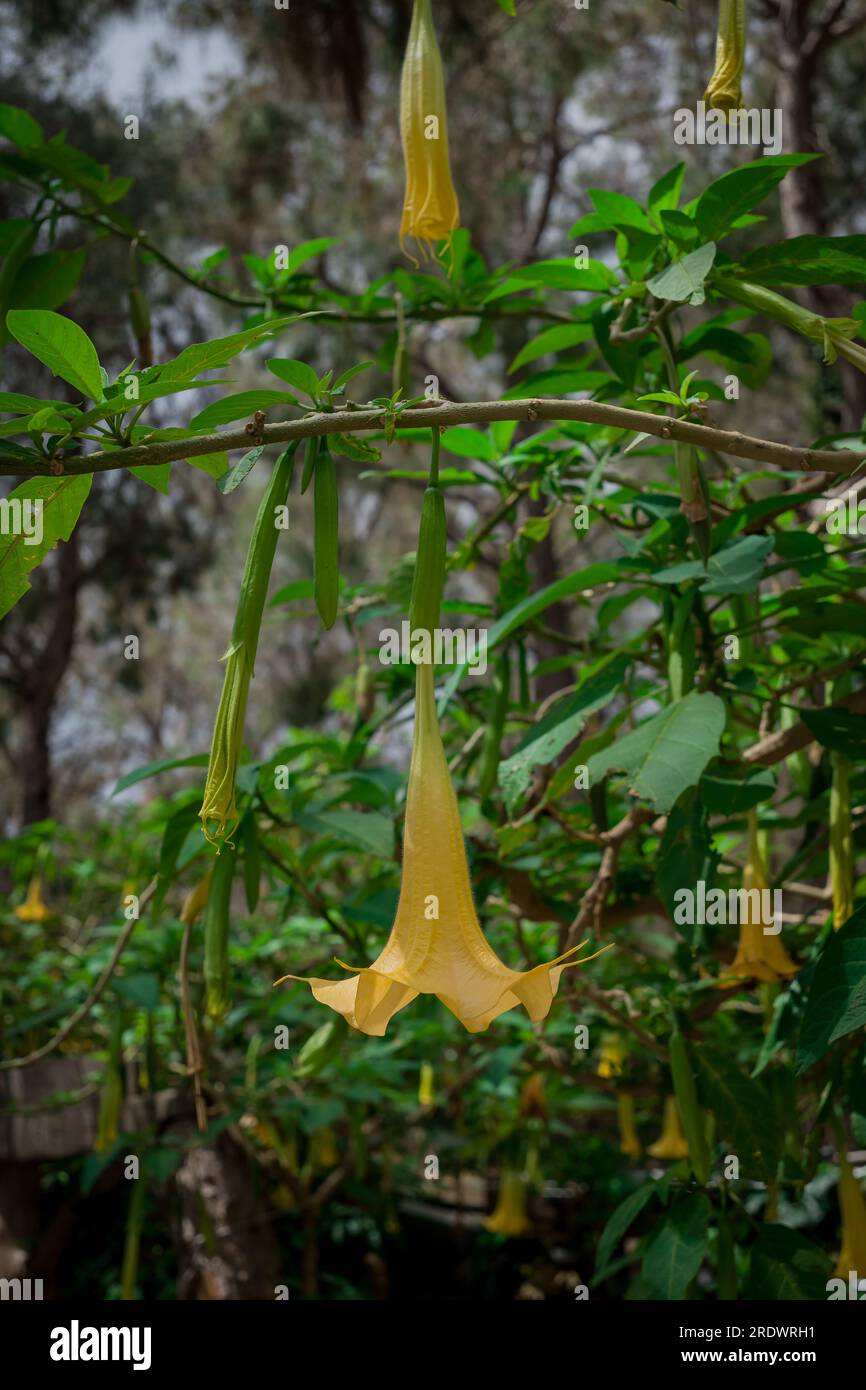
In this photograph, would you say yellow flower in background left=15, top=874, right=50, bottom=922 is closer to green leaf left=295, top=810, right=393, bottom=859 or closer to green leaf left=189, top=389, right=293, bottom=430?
green leaf left=295, top=810, right=393, bottom=859

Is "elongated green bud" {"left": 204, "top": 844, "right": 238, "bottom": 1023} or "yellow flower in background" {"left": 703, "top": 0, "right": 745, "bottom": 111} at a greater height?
"yellow flower in background" {"left": 703, "top": 0, "right": 745, "bottom": 111}

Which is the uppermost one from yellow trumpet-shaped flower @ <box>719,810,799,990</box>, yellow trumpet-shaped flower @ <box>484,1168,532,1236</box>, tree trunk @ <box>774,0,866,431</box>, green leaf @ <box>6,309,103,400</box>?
tree trunk @ <box>774,0,866,431</box>

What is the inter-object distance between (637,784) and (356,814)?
40 cm

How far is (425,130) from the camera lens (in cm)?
80

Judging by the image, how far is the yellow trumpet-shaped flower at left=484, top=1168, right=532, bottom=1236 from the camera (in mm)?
2801

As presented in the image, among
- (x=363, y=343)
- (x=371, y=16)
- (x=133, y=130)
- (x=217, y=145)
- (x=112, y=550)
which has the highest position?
(x=217, y=145)

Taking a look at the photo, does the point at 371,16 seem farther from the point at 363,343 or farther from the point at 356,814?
the point at 356,814

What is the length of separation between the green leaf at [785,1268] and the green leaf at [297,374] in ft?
2.66

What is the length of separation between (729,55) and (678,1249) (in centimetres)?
93

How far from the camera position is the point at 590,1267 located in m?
3.46

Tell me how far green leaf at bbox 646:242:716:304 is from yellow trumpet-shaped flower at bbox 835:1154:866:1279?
31.1 inches

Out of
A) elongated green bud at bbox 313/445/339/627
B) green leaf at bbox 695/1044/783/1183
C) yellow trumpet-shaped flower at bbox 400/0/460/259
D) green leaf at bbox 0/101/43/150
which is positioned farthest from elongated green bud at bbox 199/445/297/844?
green leaf at bbox 0/101/43/150

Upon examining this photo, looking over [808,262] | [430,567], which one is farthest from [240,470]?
[808,262]
